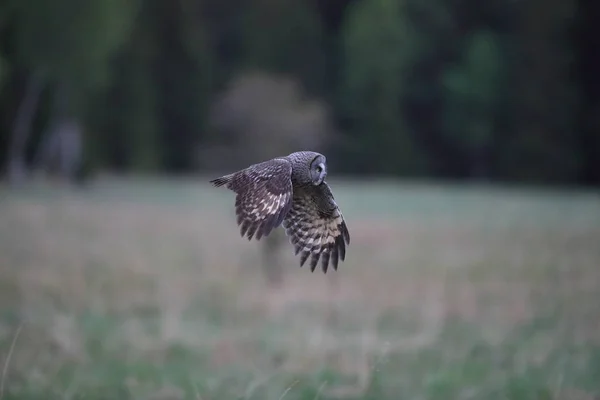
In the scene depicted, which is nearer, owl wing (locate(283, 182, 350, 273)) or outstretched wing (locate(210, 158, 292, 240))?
outstretched wing (locate(210, 158, 292, 240))

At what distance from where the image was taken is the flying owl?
152 inches

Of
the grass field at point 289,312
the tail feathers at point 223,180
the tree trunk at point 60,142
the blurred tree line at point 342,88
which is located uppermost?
the blurred tree line at point 342,88

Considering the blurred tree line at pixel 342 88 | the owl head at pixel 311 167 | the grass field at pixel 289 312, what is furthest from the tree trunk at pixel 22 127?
the owl head at pixel 311 167

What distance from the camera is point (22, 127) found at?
29562 mm

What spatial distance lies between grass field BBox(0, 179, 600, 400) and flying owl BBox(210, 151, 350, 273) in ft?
2.19

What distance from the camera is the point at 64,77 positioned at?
2786 centimetres

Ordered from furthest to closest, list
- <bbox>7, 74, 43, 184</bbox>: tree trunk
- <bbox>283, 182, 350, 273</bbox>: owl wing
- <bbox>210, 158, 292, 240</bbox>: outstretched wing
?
<bbox>7, 74, 43, 184</bbox>: tree trunk → <bbox>283, 182, 350, 273</bbox>: owl wing → <bbox>210, 158, 292, 240</bbox>: outstretched wing

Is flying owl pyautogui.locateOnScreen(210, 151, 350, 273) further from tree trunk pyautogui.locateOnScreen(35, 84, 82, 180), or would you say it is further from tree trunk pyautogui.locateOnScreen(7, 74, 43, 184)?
tree trunk pyautogui.locateOnScreen(35, 84, 82, 180)

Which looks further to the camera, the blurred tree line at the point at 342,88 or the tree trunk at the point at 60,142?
the tree trunk at the point at 60,142

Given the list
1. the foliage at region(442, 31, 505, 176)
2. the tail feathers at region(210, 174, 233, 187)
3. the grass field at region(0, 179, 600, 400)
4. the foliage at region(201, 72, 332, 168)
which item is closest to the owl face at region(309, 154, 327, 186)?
the tail feathers at region(210, 174, 233, 187)

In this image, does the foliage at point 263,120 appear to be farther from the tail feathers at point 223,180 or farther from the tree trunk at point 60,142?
the tail feathers at point 223,180

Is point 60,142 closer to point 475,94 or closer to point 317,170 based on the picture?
point 475,94

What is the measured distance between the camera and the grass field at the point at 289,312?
7.15 meters

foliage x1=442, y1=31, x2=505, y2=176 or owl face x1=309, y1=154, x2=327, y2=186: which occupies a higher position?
foliage x1=442, y1=31, x2=505, y2=176
